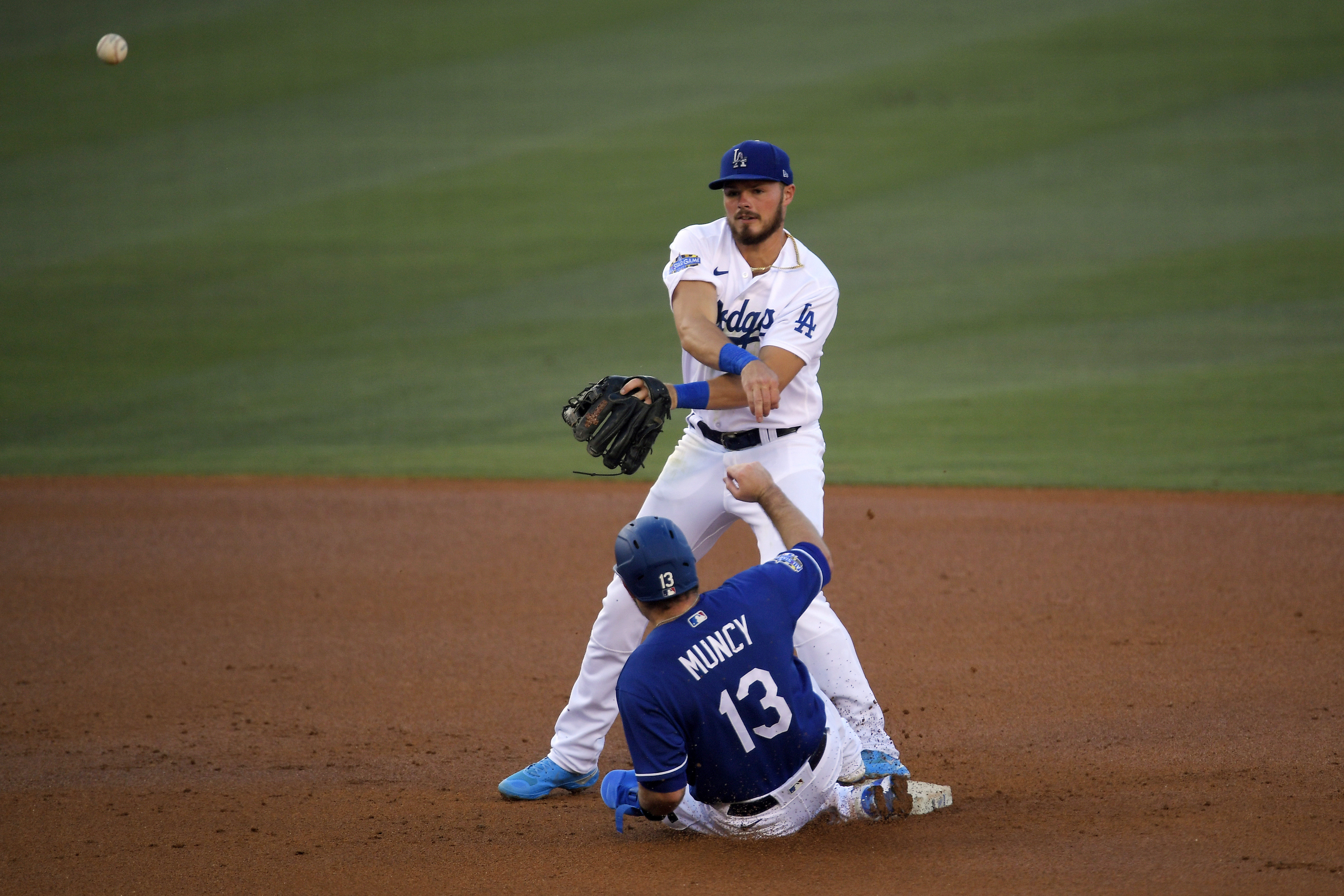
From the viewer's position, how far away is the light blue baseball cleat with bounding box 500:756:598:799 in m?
4.69

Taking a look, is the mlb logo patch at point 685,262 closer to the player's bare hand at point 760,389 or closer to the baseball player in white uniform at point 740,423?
the baseball player in white uniform at point 740,423

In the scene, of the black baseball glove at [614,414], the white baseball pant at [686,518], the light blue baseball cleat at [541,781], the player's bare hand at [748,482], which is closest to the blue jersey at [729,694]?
the player's bare hand at [748,482]

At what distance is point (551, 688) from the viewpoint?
6094 millimetres

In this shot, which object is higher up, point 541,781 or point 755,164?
point 755,164

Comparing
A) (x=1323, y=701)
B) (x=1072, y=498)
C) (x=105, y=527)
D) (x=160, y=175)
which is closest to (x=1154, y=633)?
(x=1323, y=701)

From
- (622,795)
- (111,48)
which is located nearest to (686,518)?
(622,795)

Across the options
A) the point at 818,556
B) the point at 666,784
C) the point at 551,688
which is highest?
the point at 818,556

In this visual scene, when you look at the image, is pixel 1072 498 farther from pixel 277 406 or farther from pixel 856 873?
pixel 277 406

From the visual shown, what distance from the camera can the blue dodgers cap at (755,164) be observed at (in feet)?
14.7

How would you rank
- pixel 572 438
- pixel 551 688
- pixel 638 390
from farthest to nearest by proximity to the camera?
pixel 572 438, pixel 551 688, pixel 638 390

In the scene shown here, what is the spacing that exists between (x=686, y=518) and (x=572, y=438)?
739cm

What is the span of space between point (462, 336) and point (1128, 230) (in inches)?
344

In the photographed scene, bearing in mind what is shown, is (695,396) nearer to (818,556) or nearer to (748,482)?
(748,482)

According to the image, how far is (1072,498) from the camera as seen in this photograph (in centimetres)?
945
